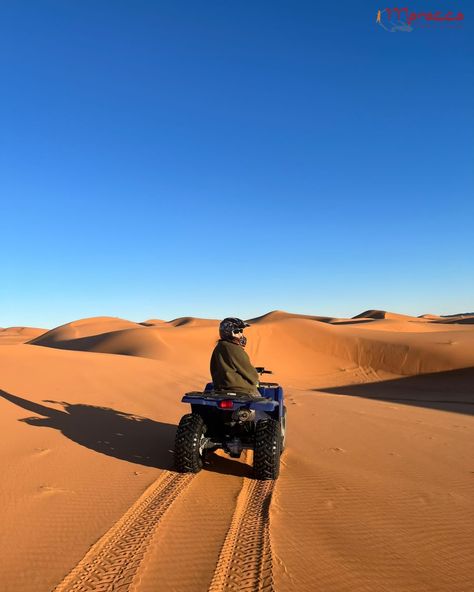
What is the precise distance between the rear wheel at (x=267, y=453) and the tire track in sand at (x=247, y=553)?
58cm

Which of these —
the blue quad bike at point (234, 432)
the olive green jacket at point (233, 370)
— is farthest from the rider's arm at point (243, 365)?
the blue quad bike at point (234, 432)

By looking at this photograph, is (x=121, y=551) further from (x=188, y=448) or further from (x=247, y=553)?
(x=188, y=448)

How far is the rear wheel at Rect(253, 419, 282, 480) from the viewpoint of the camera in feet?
17.0

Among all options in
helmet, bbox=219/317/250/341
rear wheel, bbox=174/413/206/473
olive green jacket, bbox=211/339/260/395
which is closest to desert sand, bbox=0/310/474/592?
rear wheel, bbox=174/413/206/473

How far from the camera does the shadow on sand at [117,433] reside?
605cm

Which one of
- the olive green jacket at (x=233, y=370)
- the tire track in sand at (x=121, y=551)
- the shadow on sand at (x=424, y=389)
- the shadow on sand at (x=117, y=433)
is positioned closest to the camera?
the tire track in sand at (x=121, y=551)

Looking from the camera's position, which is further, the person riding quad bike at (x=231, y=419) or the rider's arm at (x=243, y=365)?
the rider's arm at (x=243, y=365)

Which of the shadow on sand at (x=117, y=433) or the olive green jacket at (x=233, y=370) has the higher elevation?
the olive green jacket at (x=233, y=370)

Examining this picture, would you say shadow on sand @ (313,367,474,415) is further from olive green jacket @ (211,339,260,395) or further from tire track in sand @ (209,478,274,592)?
tire track in sand @ (209,478,274,592)

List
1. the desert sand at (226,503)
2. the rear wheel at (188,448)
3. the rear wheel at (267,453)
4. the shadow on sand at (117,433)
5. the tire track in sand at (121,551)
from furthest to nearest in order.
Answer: the shadow on sand at (117,433), the rear wheel at (188,448), the rear wheel at (267,453), the desert sand at (226,503), the tire track in sand at (121,551)

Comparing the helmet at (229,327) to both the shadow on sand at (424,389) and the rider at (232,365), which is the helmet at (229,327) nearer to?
the rider at (232,365)

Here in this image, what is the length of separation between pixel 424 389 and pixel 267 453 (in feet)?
55.7

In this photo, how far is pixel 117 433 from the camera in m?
7.54

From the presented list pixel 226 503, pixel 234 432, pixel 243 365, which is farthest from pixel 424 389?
pixel 226 503
